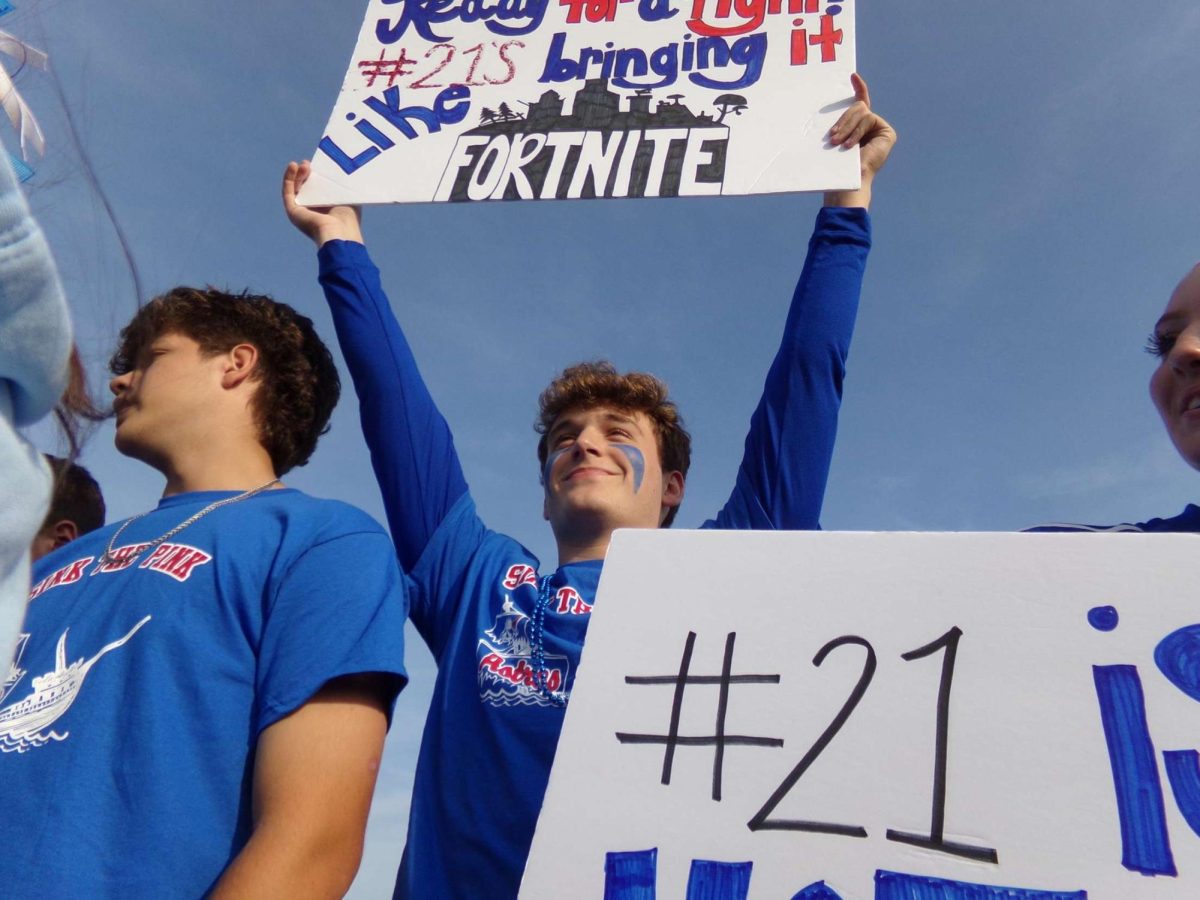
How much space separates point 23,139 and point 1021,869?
146 centimetres

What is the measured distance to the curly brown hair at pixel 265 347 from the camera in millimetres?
2074

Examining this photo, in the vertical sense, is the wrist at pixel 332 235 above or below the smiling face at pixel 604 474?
above

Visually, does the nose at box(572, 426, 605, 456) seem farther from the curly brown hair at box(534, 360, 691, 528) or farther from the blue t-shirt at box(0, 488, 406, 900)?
the blue t-shirt at box(0, 488, 406, 900)

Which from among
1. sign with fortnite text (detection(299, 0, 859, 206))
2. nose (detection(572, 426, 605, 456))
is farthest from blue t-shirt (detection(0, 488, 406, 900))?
sign with fortnite text (detection(299, 0, 859, 206))

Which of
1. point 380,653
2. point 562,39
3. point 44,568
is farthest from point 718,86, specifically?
point 44,568

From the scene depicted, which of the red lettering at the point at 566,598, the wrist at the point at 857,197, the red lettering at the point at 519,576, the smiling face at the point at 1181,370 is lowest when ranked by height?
the red lettering at the point at 566,598

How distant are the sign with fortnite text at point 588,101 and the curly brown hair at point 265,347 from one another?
384mm

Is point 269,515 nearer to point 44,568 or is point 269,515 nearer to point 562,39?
point 44,568

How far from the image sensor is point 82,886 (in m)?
1.19

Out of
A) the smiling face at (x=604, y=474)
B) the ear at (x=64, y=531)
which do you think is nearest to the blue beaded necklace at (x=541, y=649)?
the smiling face at (x=604, y=474)

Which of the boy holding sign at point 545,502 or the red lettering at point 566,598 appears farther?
the red lettering at point 566,598

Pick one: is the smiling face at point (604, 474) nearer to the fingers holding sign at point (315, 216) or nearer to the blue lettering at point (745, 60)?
the fingers holding sign at point (315, 216)

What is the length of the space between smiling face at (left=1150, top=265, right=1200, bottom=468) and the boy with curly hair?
1510 mm

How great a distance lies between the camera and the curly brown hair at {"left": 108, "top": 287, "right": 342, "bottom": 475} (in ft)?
6.81
